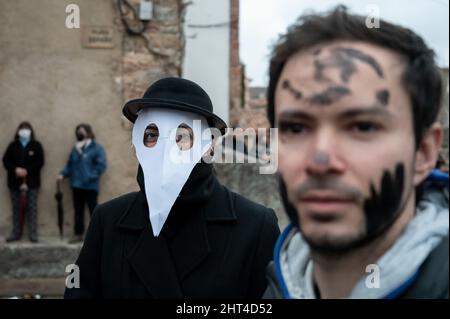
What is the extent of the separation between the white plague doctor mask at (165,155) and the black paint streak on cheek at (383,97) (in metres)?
1.13

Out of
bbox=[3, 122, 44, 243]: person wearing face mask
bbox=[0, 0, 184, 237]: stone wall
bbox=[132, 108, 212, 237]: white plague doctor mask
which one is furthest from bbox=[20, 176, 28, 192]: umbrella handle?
bbox=[132, 108, 212, 237]: white plague doctor mask

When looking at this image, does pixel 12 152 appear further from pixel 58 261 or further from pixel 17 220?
pixel 58 261

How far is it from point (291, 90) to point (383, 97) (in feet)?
0.67

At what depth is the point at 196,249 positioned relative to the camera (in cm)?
236

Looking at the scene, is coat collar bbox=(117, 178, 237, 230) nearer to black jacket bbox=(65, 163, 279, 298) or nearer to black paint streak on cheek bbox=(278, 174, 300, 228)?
black jacket bbox=(65, 163, 279, 298)

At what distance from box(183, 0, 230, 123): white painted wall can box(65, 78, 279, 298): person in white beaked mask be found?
5576 millimetres

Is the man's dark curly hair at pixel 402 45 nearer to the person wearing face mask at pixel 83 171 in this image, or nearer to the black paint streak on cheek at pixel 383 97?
the black paint streak on cheek at pixel 383 97

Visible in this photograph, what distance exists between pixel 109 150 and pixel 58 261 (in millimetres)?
1451

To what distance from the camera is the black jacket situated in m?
2.28

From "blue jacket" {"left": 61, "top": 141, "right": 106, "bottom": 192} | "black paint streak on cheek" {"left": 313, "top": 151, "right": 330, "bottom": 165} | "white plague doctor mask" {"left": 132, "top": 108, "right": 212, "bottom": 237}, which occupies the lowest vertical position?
"blue jacket" {"left": 61, "top": 141, "right": 106, "bottom": 192}

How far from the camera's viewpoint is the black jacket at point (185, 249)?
7.49 feet

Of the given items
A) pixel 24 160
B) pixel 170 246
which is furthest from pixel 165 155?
pixel 24 160

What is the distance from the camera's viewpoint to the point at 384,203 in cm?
133

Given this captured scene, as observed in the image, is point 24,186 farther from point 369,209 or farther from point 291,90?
point 369,209
